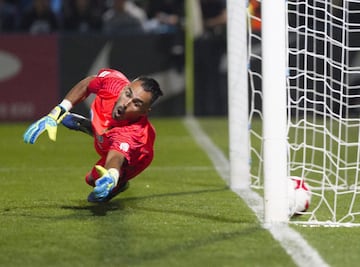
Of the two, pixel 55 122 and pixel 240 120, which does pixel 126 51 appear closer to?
pixel 240 120

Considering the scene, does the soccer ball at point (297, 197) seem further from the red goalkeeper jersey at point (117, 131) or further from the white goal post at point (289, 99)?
the red goalkeeper jersey at point (117, 131)

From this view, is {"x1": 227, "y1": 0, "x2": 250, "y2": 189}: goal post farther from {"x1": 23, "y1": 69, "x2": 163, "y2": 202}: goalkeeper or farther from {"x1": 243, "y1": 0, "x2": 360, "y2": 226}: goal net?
{"x1": 23, "y1": 69, "x2": 163, "y2": 202}: goalkeeper

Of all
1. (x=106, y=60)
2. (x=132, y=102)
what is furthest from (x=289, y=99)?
(x=106, y=60)

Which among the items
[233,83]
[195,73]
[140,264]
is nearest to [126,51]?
[195,73]

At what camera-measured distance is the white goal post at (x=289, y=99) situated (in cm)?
629

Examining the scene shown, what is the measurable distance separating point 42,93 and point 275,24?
980cm

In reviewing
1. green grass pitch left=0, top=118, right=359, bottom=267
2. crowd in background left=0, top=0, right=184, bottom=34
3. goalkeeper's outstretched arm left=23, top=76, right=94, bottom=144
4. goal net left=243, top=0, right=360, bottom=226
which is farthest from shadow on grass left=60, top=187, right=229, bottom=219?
crowd in background left=0, top=0, right=184, bottom=34

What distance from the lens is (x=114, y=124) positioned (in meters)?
7.23

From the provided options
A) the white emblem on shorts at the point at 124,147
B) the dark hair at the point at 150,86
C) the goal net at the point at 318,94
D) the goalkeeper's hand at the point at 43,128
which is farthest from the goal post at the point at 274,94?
the goalkeeper's hand at the point at 43,128

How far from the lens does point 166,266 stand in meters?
5.15

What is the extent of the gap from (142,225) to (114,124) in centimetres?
105

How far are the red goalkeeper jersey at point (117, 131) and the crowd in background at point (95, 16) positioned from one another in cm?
861

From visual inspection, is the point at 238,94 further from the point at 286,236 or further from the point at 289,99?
the point at 286,236

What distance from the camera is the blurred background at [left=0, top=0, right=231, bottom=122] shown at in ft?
50.9
